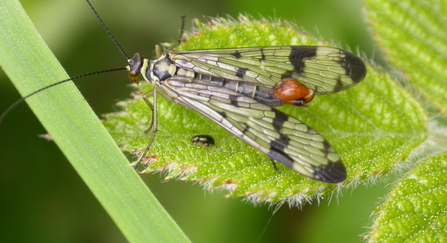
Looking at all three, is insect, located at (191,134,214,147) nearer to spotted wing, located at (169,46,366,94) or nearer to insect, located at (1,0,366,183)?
insect, located at (1,0,366,183)

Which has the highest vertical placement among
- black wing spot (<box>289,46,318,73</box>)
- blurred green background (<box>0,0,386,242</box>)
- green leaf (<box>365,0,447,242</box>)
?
green leaf (<box>365,0,447,242</box>)

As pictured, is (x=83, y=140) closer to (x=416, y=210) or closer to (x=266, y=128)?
(x=266, y=128)

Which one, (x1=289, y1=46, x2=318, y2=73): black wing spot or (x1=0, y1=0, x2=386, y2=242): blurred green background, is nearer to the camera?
(x1=289, y1=46, x2=318, y2=73): black wing spot

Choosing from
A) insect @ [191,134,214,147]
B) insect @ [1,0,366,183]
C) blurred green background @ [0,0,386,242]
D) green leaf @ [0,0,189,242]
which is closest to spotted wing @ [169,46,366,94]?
insect @ [1,0,366,183]

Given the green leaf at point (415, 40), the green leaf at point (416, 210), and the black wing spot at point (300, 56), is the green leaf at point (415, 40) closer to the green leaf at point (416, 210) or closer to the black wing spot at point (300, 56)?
the black wing spot at point (300, 56)

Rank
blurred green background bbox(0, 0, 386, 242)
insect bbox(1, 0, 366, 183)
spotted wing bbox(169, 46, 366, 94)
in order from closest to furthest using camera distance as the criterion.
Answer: insect bbox(1, 0, 366, 183) → spotted wing bbox(169, 46, 366, 94) → blurred green background bbox(0, 0, 386, 242)

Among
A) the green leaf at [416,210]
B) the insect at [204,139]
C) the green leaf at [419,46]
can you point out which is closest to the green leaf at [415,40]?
the green leaf at [419,46]
